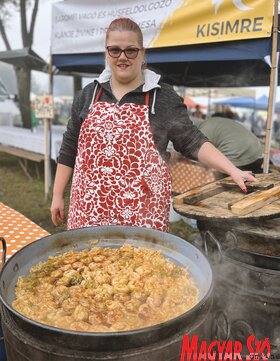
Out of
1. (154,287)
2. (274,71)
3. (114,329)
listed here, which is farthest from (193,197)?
(274,71)

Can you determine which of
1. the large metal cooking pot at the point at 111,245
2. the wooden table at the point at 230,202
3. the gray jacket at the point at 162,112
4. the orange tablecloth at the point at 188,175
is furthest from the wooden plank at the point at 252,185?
the orange tablecloth at the point at 188,175

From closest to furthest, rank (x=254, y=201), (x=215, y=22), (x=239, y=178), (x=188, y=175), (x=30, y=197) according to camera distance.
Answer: (x=254, y=201), (x=239, y=178), (x=215, y=22), (x=188, y=175), (x=30, y=197)

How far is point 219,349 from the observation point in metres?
1.50

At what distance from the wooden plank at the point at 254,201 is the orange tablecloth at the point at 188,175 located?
297 centimetres

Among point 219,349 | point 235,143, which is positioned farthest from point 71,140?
point 235,143

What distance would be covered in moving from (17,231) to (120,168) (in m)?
0.89

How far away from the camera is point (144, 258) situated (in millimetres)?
1573

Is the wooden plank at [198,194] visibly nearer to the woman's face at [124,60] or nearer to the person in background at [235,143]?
the woman's face at [124,60]

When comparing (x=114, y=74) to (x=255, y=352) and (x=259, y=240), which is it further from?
(x=255, y=352)

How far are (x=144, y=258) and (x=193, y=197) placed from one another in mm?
471

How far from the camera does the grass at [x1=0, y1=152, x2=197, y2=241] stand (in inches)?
198

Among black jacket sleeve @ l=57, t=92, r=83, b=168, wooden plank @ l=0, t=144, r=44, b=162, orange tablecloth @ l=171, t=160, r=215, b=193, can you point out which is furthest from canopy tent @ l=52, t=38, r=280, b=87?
black jacket sleeve @ l=57, t=92, r=83, b=168

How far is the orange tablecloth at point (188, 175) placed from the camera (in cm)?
486

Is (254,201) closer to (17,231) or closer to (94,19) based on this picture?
(17,231)
